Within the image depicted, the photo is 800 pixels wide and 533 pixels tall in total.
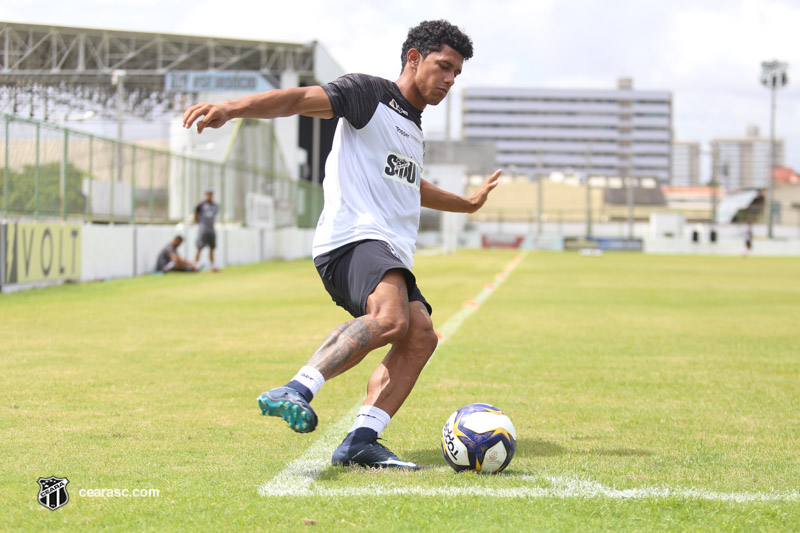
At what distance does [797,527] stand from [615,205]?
113m

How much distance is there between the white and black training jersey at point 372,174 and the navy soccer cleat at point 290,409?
972 mm

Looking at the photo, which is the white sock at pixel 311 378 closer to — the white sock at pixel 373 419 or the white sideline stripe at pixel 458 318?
the white sock at pixel 373 419

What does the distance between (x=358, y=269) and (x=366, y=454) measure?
32.7 inches

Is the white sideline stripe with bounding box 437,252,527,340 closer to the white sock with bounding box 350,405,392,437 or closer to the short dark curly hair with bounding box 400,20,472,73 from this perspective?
the white sock with bounding box 350,405,392,437

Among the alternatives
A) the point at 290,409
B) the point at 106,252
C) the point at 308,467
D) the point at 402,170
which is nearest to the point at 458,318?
the point at 402,170

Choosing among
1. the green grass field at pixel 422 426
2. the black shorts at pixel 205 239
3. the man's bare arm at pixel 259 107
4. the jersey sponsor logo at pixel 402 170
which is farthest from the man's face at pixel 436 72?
the black shorts at pixel 205 239

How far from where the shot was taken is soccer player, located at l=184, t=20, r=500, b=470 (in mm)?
3955

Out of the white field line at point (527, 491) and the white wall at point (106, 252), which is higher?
the white wall at point (106, 252)

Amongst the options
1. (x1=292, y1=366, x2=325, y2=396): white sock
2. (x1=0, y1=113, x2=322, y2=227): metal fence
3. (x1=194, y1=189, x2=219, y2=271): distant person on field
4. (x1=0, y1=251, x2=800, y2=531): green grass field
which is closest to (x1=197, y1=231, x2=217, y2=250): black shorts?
(x1=194, y1=189, x2=219, y2=271): distant person on field

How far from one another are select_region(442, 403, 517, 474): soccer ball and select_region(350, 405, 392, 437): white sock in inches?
11.4

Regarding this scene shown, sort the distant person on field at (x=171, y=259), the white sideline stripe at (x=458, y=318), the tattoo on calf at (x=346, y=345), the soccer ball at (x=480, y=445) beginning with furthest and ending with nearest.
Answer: the distant person on field at (x=171, y=259) → the white sideline stripe at (x=458, y=318) → the soccer ball at (x=480, y=445) → the tattoo on calf at (x=346, y=345)

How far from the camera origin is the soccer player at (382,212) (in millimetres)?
3955

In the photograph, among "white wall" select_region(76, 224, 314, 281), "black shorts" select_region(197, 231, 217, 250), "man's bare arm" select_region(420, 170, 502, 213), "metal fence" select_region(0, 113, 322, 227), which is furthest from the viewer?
"black shorts" select_region(197, 231, 217, 250)

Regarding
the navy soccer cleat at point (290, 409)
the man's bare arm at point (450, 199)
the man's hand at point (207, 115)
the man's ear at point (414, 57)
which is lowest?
the navy soccer cleat at point (290, 409)
